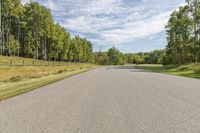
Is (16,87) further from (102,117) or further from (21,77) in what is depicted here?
(102,117)

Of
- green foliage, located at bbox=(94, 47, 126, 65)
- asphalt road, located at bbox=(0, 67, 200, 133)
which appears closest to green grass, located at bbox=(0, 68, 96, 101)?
asphalt road, located at bbox=(0, 67, 200, 133)

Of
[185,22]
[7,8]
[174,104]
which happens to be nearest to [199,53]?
[185,22]

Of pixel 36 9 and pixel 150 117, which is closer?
pixel 150 117

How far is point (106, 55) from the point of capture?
197m

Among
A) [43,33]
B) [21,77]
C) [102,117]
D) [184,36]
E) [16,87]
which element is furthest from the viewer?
[43,33]

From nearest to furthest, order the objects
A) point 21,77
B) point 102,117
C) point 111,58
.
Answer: point 102,117, point 21,77, point 111,58

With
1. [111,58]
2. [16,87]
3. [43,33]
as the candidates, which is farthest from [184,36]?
[111,58]

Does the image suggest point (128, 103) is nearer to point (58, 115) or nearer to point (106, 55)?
point (58, 115)

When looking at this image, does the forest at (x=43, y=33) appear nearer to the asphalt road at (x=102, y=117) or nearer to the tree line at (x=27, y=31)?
the tree line at (x=27, y=31)

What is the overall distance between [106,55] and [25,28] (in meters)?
123

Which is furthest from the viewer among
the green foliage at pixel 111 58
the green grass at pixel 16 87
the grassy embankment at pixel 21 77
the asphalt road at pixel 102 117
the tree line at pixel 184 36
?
the green foliage at pixel 111 58

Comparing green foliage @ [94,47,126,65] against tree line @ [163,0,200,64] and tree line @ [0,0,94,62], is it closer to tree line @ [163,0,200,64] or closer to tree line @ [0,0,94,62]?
tree line @ [0,0,94,62]

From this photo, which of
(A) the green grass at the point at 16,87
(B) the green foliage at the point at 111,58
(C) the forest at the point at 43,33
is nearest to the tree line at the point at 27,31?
(C) the forest at the point at 43,33

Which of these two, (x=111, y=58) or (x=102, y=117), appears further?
(x=111, y=58)
